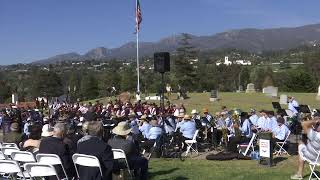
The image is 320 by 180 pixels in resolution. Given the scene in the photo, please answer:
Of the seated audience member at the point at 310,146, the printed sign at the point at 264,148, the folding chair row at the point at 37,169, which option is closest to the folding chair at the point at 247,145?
the printed sign at the point at 264,148

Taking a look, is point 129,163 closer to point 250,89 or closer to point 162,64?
point 162,64

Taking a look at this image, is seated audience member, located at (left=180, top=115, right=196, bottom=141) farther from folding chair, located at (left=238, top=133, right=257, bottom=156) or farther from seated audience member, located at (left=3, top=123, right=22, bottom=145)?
seated audience member, located at (left=3, top=123, right=22, bottom=145)

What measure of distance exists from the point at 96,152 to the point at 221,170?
17.0 ft

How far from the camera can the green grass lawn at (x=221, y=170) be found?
1152 centimetres

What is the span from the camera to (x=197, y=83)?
289 feet

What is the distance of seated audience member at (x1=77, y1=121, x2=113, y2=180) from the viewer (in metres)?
7.78

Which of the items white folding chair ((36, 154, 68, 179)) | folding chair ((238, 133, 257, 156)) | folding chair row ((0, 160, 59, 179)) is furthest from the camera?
folding chair ((238, 133, 257, 156))

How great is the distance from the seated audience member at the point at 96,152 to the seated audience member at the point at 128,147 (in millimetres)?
1431

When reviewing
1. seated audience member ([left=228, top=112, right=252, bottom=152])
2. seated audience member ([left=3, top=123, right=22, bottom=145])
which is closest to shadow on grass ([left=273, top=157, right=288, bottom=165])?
seated audience member ([left=228, top=112, right=252, bottom=152])

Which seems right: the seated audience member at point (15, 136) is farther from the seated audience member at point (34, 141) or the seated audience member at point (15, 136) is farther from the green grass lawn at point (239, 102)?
the green grass lawn at point (239, 102)

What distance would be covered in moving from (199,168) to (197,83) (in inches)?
2967

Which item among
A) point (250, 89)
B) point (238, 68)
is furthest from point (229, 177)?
point (238, 68)

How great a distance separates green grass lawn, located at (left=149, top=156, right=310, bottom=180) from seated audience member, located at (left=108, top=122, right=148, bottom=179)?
2075 millimetres

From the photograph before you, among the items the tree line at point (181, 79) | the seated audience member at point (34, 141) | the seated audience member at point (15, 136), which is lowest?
the tree line at point (181, 79)
